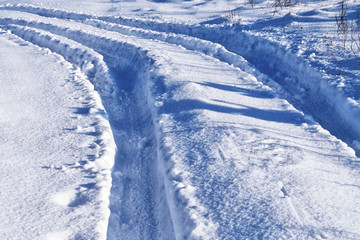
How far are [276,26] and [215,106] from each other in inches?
172

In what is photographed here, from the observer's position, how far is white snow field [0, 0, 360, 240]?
232 cm

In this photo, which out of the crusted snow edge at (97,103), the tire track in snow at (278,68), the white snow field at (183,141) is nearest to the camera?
the white snow field at (183,141)

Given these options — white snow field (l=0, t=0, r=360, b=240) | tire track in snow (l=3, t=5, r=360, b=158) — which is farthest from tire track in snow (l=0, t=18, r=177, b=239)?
tire track in snow (l=3, t=5, r=360, b=158)

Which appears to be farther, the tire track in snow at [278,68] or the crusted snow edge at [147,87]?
the tire track in snow at [278,68]

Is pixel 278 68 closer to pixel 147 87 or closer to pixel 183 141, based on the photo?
pixel 147 87

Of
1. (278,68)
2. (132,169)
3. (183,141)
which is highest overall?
(278,68)

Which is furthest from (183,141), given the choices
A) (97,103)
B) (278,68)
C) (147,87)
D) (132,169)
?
(278,68)

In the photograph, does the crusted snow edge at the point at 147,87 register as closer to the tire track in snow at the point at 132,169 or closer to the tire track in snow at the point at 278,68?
the tire track in snow at the point at 132,169

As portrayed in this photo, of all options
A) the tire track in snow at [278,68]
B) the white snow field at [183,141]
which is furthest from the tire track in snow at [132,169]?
the tire track in snow at [278,68]

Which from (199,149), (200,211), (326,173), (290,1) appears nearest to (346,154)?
(326,173)

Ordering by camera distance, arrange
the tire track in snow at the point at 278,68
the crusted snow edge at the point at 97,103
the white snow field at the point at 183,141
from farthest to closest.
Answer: the tire track in snow at the point at 278,68 → the crusted snow edge at the point at 97,103 → the white snow field at the point at 183,141

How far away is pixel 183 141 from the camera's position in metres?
3.25

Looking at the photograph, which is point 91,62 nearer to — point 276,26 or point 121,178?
point 121,178

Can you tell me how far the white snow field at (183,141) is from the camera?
7.61ft
